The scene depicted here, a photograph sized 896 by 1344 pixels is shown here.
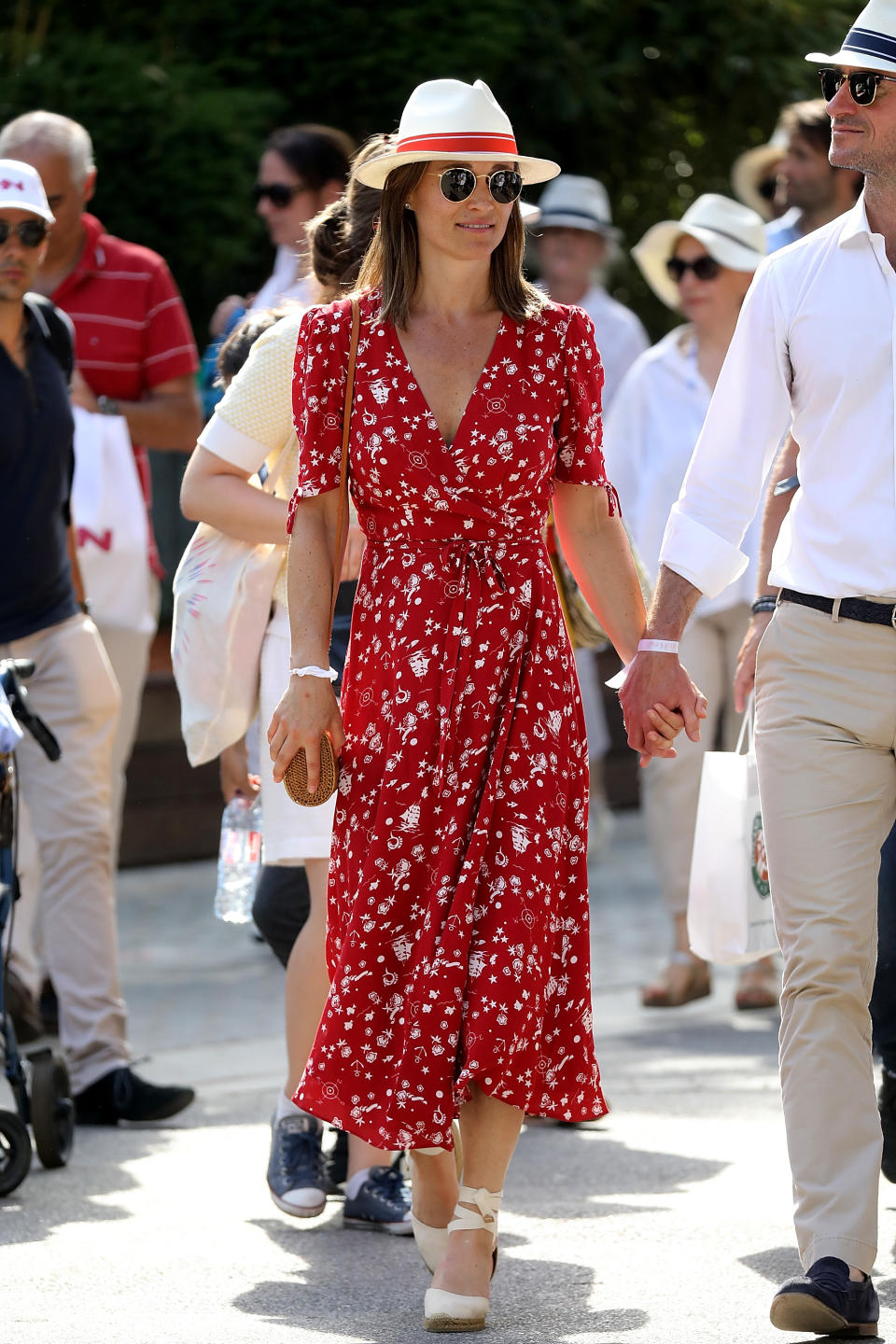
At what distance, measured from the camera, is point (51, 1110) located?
5727mm

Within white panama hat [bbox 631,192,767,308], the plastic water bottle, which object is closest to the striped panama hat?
the plastic water bottle

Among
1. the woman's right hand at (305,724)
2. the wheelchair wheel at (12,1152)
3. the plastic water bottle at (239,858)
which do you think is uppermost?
the woman's right hand at (305,724)

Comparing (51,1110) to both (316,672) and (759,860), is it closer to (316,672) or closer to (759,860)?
(316,672)

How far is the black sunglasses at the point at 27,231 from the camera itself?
6180 millimetres

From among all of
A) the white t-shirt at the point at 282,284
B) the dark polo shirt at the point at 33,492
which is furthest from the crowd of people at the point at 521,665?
the white t-shirt at the point at 282,284

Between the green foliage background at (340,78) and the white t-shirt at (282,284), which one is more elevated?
the green foliage background at (340,78)

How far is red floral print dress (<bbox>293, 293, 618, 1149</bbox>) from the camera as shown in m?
4.39

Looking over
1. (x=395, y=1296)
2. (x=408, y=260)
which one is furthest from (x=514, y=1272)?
(x=408, y=260)

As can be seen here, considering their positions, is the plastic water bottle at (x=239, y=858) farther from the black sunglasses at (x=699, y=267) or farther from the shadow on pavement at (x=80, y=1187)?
the black sunglasses at (x=699, y=267)

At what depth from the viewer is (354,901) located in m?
4.48

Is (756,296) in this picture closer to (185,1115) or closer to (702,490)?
(702,490)

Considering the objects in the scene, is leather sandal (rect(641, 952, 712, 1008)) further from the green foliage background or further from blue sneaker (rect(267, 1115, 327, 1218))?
the green foliage background

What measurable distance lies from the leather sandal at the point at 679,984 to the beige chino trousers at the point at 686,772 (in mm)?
192

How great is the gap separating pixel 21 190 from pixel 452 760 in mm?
2531
